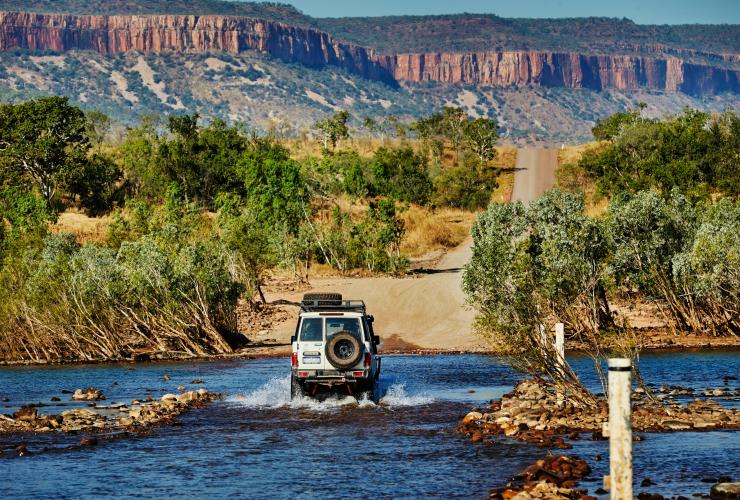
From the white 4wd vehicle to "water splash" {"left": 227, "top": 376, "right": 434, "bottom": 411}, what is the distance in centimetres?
161

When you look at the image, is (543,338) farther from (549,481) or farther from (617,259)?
(617,259)

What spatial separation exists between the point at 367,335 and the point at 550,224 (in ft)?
68.4

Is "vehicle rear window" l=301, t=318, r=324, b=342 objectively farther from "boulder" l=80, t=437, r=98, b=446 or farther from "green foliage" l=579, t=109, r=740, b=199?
"green foliage" l=579, t=109, r=740, b=199

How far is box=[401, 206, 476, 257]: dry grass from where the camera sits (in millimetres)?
82938

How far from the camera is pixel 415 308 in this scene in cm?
6191

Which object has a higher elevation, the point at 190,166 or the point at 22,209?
the point at 190,166

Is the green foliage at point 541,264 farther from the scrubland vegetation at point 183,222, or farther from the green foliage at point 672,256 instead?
the scrubland vegetation at point 183,222

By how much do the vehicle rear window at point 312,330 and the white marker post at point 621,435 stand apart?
16826 millimetres

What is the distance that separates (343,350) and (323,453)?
5.07 m

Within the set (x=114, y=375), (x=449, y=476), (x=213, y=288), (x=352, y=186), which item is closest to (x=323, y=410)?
(x=449, y=476)

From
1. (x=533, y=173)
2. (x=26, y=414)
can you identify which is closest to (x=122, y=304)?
(x=26, y=414)

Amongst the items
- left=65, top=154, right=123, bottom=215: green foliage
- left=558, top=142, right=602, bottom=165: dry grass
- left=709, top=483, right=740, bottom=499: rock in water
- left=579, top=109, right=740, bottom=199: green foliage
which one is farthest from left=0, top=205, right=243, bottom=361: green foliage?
left=558, top=142, right=602, bottom=165: dry grass

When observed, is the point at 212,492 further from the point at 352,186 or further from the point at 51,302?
the point at 352,186

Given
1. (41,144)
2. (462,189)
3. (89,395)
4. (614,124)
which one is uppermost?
(614,124)
